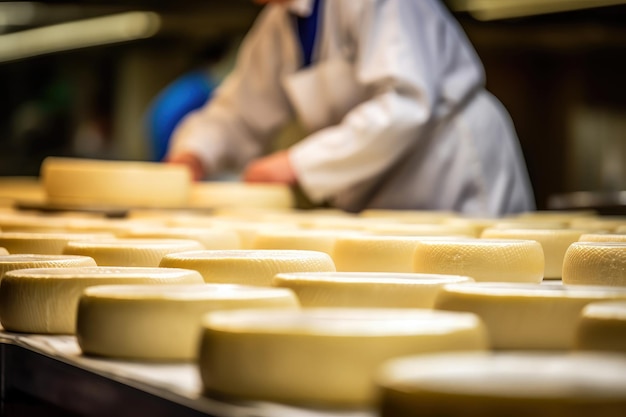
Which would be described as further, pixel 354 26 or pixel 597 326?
pixel 354 26

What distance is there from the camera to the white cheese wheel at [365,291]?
2.64 ft

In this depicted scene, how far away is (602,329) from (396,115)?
2193 millimetres

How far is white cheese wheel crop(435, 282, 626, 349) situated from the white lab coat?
2074 millimetres

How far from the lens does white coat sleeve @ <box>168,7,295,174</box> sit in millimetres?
3623

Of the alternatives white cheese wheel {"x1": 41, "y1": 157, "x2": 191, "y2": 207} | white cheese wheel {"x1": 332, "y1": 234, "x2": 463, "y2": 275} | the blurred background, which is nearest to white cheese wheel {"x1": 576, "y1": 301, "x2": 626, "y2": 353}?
white cheese wheel {"x1": 332, "y1": 234, "x2": 463, "y2": 275}

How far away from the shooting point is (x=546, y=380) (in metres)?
0.46

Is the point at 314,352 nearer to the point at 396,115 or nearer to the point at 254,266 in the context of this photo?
the point at 254,266

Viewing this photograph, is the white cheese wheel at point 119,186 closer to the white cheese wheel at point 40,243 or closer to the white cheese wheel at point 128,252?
the white cheese wheel at point 40,243

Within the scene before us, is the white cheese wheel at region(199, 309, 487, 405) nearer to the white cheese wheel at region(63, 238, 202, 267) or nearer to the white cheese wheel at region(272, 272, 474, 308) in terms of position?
the white cheese wheel at region(272, 272, 474, 308)

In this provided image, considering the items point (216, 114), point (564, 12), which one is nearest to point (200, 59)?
point (564, 12)

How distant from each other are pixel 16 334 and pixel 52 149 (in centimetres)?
1118

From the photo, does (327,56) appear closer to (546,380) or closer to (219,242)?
(219,242)

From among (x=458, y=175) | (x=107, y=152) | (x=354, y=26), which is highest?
(x=354, y=26)

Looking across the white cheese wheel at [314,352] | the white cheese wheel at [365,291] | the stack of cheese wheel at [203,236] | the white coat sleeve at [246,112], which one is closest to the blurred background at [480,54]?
the white coat sleeve at [246,112]
